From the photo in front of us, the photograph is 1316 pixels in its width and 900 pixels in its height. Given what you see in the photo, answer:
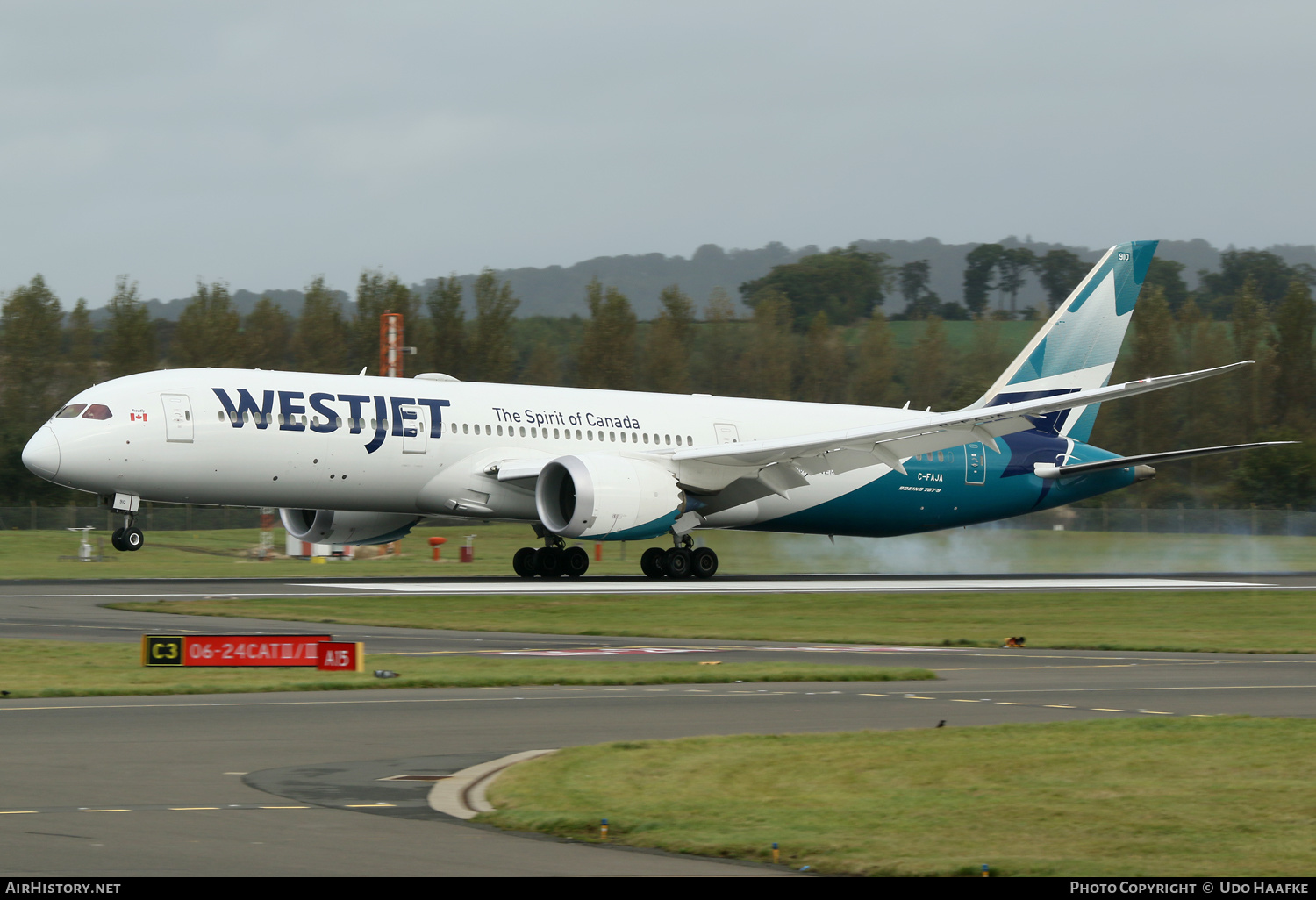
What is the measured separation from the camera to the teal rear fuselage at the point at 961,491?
4012 centimetres

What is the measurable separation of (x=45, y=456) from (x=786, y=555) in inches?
868

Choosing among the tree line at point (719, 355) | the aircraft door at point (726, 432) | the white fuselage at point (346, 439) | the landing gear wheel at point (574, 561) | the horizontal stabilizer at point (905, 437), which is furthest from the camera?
the tree line at point (719, 355)

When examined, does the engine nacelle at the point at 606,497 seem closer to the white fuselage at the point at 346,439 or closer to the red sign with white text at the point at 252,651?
the white fuselage at the point at 346,439

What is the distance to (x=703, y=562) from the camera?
1465 inches

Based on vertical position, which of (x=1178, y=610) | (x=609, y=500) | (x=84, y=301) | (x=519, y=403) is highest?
(x=84, y=301)

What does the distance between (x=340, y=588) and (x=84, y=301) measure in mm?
58313

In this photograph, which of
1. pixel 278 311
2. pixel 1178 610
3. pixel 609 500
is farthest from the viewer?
pixel 278 311

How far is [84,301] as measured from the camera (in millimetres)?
82500

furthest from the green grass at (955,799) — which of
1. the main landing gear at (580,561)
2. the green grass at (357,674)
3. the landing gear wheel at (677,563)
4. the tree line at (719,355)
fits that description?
the tree line at (719,355)

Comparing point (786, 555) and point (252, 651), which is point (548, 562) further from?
point (252, 651)

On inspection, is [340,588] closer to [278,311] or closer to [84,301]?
[84,301]

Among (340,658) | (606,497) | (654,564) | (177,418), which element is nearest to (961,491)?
(654,564)

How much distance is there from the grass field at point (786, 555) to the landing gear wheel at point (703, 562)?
378cm

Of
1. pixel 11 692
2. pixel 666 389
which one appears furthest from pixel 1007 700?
pixel 666 389
